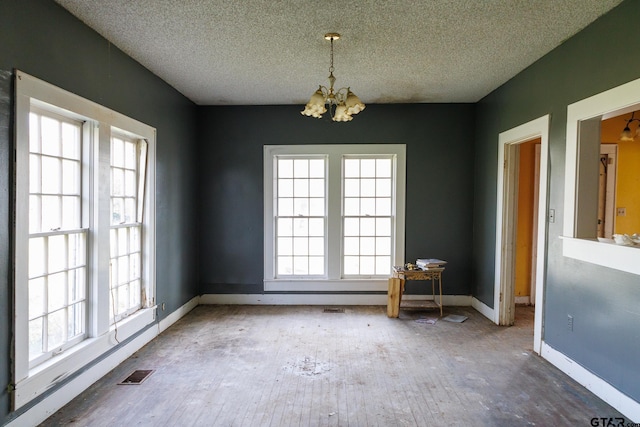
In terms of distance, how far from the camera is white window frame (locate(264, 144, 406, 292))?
5.31 m

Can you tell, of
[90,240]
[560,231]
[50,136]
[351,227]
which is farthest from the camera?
[351,227]

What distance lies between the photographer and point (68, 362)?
8.91 ft

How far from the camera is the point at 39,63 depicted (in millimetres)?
2457

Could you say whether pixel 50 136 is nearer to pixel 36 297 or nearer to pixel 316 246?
pixel 36 297

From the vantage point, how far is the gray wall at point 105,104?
2.22 m

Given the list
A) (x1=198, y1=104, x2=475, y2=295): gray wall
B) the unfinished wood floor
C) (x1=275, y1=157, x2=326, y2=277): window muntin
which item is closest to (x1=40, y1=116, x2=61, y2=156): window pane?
the unfinished wood floor

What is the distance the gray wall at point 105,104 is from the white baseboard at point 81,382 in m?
0.18

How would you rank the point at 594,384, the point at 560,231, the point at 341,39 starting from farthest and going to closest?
1. the point at 560,231
2. the point at 341,39
3. the point at 594,384

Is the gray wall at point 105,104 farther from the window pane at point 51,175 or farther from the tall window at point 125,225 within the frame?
the window pane at point 51,175

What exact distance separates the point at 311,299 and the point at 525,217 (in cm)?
328

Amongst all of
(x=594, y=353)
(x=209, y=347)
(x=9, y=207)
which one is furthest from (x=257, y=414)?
(x=594, y=353)

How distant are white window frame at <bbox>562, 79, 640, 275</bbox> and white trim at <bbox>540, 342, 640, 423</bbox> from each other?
2.88 feet

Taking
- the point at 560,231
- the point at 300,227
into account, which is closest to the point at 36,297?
the point at 300,227

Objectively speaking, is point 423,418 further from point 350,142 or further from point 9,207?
point 350,142
